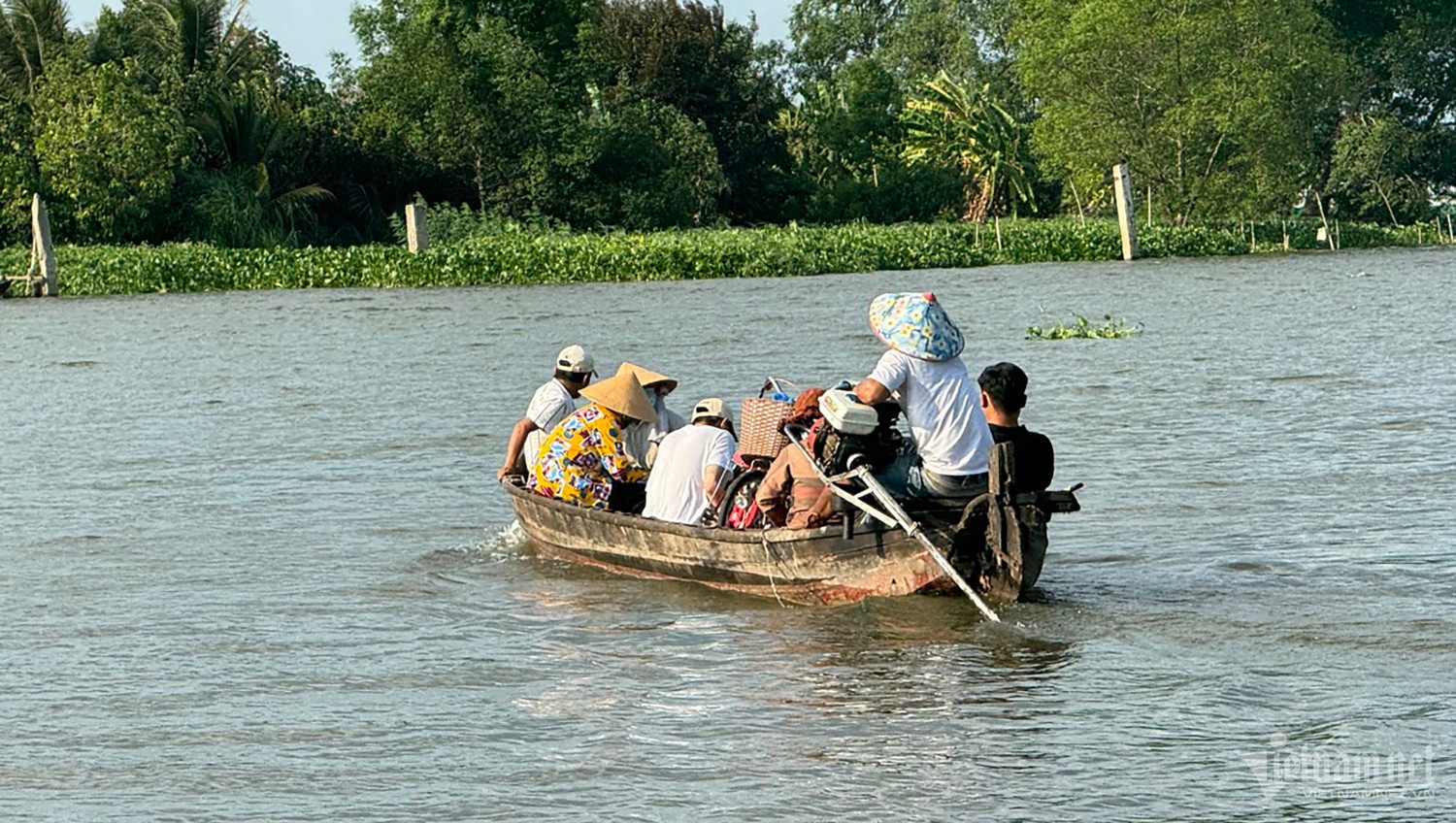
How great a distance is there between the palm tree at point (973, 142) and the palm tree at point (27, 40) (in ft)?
88.5

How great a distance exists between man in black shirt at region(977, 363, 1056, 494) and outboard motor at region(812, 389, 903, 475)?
490 mm

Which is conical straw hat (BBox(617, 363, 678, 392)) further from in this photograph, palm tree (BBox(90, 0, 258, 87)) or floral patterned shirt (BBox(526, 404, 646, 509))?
palm tree (BBox(90, 0, 258, 87))

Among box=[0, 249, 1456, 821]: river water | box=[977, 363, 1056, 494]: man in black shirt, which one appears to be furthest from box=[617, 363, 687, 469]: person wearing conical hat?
box=[977, 363, 1056, 494]: man in black shirt

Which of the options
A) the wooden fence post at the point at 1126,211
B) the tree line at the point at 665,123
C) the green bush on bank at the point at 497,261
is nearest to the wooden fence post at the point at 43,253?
the green bush on bank at the point at 497,261

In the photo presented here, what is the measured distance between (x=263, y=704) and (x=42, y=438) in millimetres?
11528

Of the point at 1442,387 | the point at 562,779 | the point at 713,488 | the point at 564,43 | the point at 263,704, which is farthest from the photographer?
the point at 564,43

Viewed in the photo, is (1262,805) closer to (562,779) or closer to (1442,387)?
(562,779)

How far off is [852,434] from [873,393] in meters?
0.21

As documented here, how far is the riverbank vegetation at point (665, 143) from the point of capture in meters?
48.8

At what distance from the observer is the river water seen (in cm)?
724

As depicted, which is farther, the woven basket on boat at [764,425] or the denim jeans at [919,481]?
the woven basket on boat at [764,425]

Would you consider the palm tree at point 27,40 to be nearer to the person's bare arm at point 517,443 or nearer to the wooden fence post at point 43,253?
the wooden fence post at point 43,253

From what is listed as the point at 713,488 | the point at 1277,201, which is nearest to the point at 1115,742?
the point at 713,488

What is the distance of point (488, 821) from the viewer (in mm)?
6910
